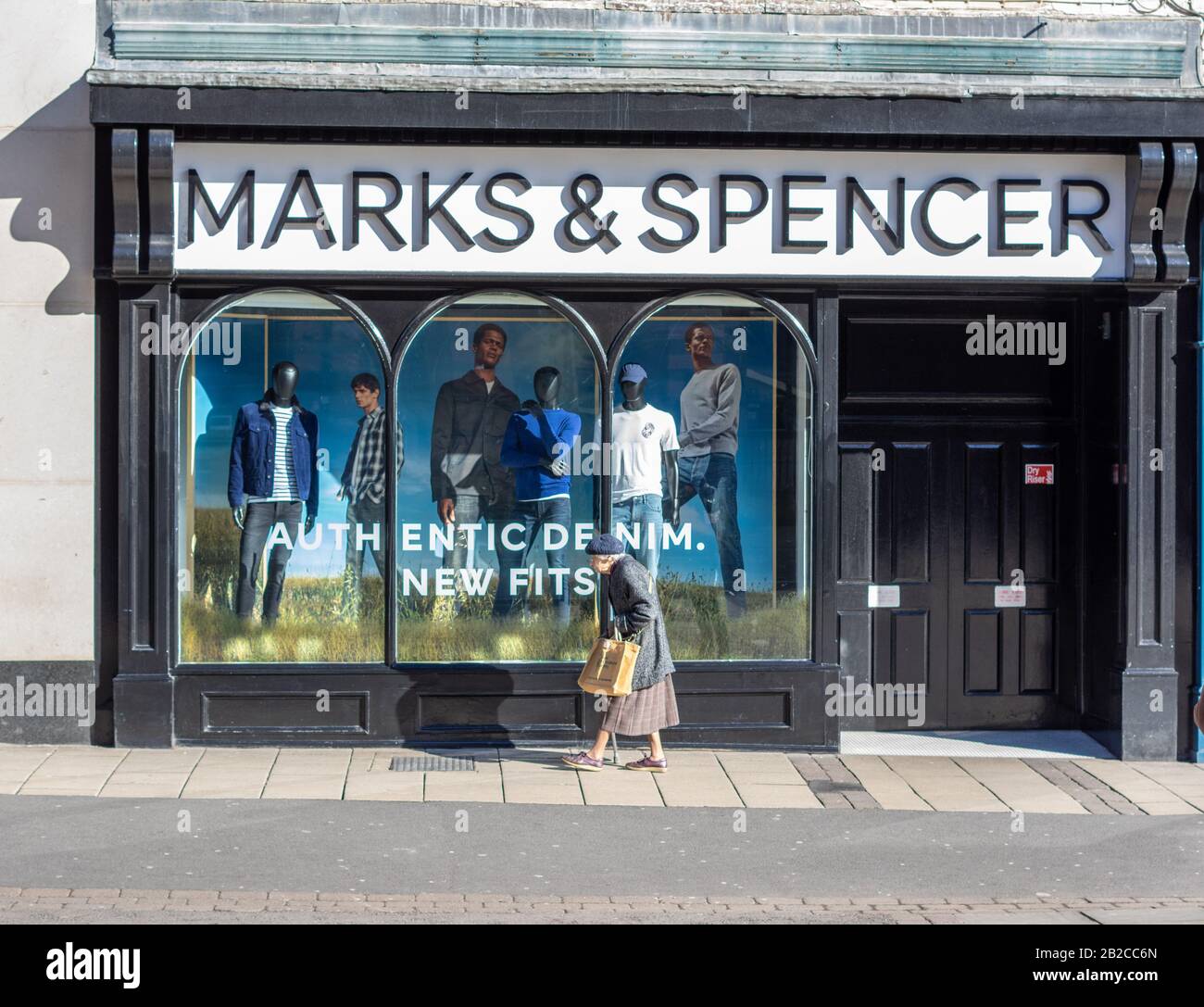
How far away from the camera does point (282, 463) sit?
463 inches

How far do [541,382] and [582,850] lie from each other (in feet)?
13.0

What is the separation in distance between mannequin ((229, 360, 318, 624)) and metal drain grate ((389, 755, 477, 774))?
4.81 feet

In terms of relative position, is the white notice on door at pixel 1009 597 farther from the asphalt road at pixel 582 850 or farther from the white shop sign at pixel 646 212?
the asphalt road at pixel 582 850

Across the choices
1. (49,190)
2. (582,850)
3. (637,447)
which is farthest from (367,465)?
(582,850)

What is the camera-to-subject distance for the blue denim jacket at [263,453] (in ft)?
38.4

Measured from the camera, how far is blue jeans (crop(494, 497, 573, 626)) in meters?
11.9

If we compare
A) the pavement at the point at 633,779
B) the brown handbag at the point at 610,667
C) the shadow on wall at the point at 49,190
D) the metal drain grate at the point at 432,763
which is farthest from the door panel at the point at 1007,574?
the shadow on wall at the point at 49,190

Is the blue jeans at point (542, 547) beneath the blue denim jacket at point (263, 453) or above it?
beneath

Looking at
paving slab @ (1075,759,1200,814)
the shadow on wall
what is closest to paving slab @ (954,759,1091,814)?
paving slab @ (1075,759,1200,814)

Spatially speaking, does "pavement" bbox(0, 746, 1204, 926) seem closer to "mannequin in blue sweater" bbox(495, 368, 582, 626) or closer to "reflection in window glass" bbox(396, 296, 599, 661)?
"reflection in window glass" bbox(396, 296, 599, 661)

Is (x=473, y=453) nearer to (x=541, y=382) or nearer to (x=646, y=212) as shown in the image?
(x=541, y=382)

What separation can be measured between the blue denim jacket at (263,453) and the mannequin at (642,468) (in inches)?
80.9

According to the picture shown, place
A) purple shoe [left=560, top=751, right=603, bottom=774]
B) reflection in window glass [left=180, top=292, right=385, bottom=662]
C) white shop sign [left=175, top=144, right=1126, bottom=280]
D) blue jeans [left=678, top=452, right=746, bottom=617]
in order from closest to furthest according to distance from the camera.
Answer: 1. purple shoe [left=560, top=751, right=603, bottom=774]
2. white shop sign [left=175, top=144, right=1126, bottom=280]
3. reflection in window glass [left=180, top=292, right=385, bottom=662]
4. blue jeans [left=678, top=452, right=746, bottom=617]

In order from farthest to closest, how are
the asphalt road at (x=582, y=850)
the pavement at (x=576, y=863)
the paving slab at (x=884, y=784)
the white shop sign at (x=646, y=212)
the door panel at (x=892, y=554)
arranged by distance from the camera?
the door panel at (x=892, y=554)
the white shop sign at (x=646, y=212)
the paving slab at (x=884, y=784)
the asphalt road at (x=582, y=850)
the pavement at (x=576, y=863)
